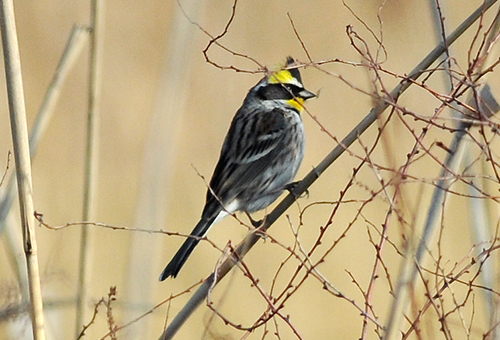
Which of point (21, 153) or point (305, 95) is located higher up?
point (305, 95)

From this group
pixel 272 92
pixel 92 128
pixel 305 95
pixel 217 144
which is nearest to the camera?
pixel 92 128

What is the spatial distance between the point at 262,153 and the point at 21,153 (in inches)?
75.9

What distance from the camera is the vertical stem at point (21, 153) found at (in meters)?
1.89

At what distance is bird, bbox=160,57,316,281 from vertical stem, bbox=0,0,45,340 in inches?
59.2

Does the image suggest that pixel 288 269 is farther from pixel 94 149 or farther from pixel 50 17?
pixel 94 149

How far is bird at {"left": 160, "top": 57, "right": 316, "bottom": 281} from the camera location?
11.9 feet

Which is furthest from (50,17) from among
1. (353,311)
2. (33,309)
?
(33,309)

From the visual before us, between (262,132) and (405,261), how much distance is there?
2204mm

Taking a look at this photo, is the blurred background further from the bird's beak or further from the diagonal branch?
the diagonal branch

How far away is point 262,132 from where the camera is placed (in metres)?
3.82

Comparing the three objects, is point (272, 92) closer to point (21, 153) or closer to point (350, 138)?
point (350, 138)

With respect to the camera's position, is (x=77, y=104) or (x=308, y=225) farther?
(x=77, y=104)

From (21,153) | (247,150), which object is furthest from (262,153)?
(21,153)

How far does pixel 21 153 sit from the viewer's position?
191 centimetres
